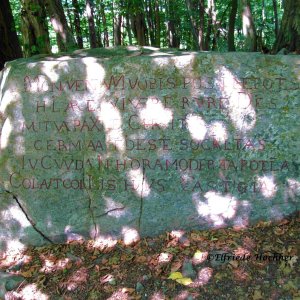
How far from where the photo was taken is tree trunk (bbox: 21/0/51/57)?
257 inches

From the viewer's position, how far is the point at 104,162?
141 inches

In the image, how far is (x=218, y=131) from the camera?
352 centimetres

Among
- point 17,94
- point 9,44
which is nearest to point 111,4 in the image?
point 9,44

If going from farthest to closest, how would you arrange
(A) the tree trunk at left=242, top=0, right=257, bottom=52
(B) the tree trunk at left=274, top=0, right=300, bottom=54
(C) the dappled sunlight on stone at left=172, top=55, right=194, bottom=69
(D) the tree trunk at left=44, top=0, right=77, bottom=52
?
(A) the tree trunk at left=242, top=0, right=257, bottom=52, (D) the tree trunk at left=44, top=0, right=77, bottom=52, (B) the tree trunk at left=274, top=0, right=300, bottom=54, (C) the dappled sunlight on stone at left=172, top=55, right=194, bottom=69

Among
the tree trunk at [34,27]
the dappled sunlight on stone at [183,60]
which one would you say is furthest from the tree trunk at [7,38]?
the dappled sunlight on stone at [183,60]

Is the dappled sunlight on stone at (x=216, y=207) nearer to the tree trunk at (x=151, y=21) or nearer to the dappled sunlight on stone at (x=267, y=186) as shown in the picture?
the dappled sunlight on stone at (x=267, y=186)

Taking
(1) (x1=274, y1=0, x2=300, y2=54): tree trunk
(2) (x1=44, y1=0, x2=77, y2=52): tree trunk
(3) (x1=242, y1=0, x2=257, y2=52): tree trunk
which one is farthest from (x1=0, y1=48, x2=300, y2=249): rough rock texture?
(3) (x1=242, y1=0, x2=257, y2=52): tree trunk

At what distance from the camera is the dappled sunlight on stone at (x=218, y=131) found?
3508mm

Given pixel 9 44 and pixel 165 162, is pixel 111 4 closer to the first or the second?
pixel 9 44

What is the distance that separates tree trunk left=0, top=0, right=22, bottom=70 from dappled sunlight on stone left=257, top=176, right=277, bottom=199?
4592 mm

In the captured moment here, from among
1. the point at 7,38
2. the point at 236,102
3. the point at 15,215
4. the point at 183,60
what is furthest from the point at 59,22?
the point at 236,102

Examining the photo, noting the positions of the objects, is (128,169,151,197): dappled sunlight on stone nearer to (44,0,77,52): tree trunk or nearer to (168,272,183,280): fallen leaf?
(168,272,183,280): fallen leaf

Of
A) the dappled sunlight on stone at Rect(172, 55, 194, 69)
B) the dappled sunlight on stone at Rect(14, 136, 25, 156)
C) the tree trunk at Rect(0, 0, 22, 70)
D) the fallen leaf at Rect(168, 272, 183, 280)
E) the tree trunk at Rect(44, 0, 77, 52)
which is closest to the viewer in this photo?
the fallen leaf at Rect(168, 272, 183, 280)

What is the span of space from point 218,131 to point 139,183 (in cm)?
90
